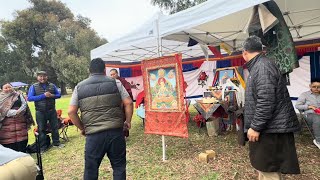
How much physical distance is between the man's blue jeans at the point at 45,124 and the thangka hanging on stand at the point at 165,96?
2083 mm

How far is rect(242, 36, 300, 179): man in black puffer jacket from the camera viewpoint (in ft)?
6.77

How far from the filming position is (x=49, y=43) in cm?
2608

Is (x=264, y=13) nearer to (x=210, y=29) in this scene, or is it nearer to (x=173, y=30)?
(x=173, y=30)

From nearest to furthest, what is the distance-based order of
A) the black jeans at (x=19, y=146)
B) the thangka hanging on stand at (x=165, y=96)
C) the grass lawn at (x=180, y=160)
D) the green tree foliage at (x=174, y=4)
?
the grass lawn at (x=180, y=160) → the thangka hanging on stand at (x=165, y=96) → the black jeans at (x=19, y=146) → the green tree foliage at (x=174, y=4)

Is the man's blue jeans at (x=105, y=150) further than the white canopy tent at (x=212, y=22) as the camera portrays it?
No

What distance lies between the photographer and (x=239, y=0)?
281 centimetres

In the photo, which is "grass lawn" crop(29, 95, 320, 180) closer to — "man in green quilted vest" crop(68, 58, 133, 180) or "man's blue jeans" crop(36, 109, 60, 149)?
"man's blue jeans" crop(36, 109, 60, 149)

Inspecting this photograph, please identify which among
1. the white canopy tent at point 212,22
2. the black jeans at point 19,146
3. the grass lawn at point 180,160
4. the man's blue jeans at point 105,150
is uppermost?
the white canopy tent at point 212,22

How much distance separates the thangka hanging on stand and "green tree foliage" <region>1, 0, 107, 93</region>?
2117 cm

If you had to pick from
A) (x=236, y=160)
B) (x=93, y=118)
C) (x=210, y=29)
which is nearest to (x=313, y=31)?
(x=210, y=29)

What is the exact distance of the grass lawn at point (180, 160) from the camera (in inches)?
135

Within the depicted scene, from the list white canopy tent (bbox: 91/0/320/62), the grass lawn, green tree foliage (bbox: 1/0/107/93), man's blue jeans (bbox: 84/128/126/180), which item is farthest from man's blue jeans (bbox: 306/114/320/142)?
green tree foliage (bbox: 1/0/107/93)

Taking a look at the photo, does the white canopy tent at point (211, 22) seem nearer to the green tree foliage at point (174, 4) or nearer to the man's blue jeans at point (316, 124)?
the man's blue jeans at point (316, 124)

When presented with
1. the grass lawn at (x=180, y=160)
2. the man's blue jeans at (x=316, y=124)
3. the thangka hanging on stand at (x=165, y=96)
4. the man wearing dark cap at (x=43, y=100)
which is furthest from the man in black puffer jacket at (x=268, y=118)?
the man wearing dark cap at (x=43, y=100)
